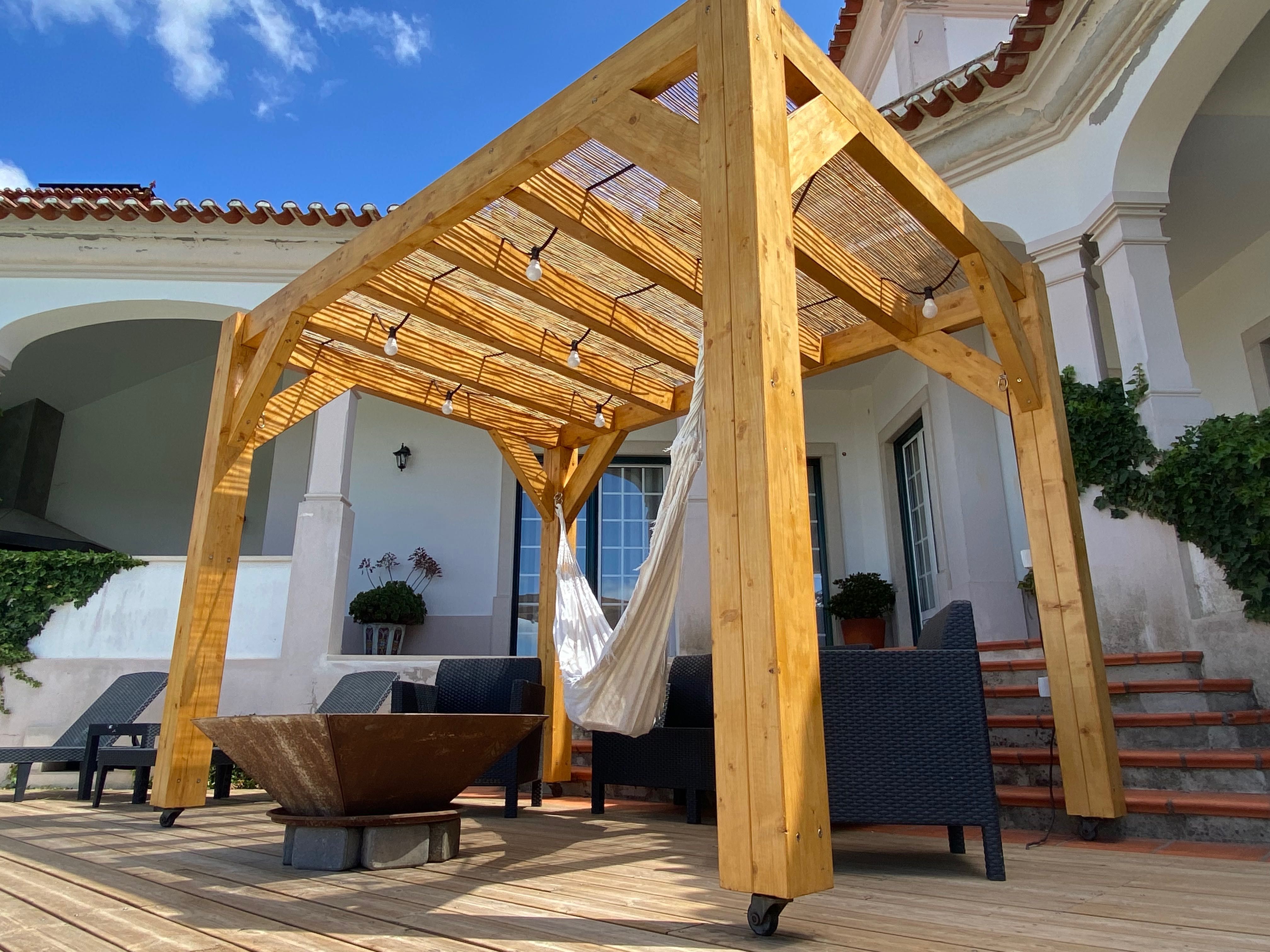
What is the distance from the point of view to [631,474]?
7977mm

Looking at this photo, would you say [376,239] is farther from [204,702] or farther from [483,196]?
[204,702]

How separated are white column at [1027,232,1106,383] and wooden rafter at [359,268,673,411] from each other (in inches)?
88.6

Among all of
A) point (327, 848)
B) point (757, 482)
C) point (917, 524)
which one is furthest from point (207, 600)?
point (917, 524)

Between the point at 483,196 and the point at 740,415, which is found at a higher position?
the point at 483,196

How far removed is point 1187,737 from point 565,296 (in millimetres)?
3046

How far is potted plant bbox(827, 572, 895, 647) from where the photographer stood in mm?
6652

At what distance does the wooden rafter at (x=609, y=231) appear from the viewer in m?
2.93

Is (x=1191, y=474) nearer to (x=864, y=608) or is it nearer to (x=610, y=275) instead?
(x=610, y=275)

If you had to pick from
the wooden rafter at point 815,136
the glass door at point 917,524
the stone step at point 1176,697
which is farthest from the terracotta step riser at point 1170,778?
the glass door at point 917,524

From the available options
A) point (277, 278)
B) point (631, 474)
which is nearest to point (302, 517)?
point (277, 278)

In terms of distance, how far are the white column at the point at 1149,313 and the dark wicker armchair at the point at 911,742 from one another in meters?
2.73

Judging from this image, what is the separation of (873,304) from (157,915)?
123 inches

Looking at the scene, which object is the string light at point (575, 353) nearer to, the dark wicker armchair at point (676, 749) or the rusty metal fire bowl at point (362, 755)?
the dark wicker armchair at point (676, 749)

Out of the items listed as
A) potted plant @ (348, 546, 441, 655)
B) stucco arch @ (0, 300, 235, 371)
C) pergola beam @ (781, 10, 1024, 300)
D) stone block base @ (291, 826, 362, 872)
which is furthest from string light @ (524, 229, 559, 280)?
potted plant @ (348, 546, 441, 655)
